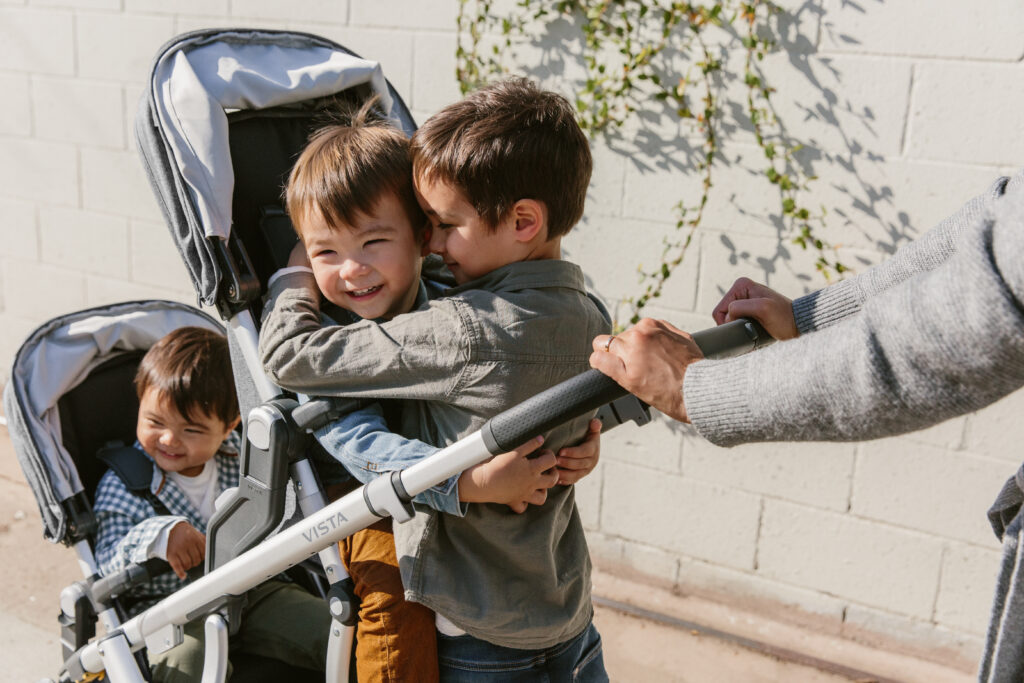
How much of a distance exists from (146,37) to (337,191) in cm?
276

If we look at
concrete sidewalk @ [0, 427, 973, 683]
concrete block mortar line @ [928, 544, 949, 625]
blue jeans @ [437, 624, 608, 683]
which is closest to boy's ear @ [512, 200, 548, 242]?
blue jeans @ [437, 624, 608, 683]

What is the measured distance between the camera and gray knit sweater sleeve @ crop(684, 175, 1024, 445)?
1.24 metres

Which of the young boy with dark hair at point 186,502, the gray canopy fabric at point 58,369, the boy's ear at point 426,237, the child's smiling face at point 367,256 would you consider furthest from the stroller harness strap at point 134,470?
the boy's ear at point 426,237

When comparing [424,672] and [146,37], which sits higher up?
[146,37]

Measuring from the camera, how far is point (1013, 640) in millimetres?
1427

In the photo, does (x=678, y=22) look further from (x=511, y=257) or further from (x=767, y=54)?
(x=511, y=257)

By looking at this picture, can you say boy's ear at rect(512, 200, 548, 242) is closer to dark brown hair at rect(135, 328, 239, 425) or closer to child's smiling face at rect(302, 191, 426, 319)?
child's smiling face at rect(302, 191, 426, 319)

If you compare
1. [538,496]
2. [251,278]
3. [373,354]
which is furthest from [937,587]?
[251,278]

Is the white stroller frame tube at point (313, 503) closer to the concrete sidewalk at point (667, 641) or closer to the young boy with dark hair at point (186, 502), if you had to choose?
the young boy with dark hair at point (186, 502)

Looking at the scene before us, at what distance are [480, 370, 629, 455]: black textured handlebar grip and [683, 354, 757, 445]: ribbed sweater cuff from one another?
115 mm

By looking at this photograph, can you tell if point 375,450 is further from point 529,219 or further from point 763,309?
point 763,309

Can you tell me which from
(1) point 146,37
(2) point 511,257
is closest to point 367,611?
(2) point 511,257

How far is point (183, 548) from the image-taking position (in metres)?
2.31

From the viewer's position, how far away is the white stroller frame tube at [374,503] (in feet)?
4.90
